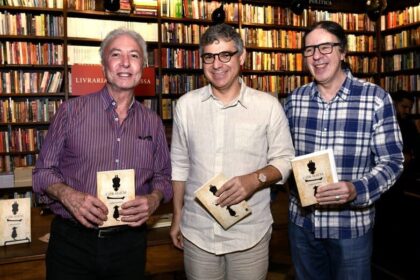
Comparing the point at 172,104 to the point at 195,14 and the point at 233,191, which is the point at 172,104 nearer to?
the point at 195,14

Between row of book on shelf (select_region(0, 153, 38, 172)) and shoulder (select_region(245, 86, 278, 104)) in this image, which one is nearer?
shoulder (select_region(245, 86, 278, 104))

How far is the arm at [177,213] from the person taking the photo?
1.70 m

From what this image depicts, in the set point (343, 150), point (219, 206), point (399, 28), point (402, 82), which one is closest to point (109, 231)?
point (219, 206)

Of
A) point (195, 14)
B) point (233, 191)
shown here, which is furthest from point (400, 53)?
point (233, 191)

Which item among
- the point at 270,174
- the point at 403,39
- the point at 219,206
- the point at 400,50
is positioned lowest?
the point at 219,206

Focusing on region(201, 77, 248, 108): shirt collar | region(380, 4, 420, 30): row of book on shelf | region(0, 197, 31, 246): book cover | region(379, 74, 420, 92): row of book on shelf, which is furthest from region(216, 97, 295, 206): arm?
region(380, 4, 420, 30): row of book on shelf

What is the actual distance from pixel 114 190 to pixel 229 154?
488 mm

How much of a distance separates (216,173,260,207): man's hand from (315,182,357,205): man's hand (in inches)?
10.1

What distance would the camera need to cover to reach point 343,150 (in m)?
1.61

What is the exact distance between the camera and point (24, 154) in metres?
4.79

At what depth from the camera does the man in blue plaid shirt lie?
156cm

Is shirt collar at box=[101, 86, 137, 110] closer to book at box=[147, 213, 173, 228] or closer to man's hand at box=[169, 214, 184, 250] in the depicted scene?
man's hand at box=[169, 214, 184, 250]

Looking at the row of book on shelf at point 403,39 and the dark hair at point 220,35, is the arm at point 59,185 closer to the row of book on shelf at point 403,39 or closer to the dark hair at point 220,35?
the dark hair at point 220,35

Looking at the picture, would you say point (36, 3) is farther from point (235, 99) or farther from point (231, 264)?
point (231, 264)
